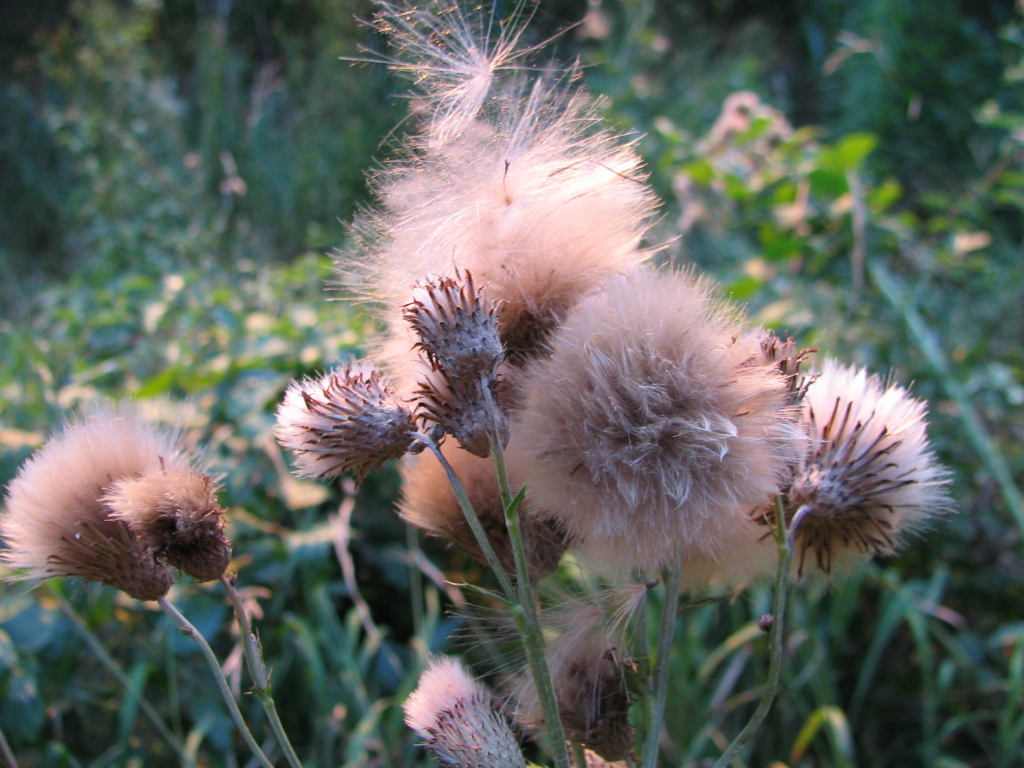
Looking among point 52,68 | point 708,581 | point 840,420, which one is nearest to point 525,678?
point 708,581

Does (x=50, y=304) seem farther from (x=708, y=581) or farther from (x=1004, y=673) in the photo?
(x=1004, y=673)

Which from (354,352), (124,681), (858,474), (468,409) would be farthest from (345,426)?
(354,352)

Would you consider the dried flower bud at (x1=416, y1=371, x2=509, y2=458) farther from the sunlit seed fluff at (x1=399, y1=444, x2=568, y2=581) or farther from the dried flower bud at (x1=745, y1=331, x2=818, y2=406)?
the dried flower bud at (x1=745, y1=331, x2=818, y2=406)

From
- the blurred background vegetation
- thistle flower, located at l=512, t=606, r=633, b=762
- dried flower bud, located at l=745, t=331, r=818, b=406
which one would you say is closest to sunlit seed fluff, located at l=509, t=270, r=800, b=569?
dried flower bud, located at l=745, t=331, r=818, b=406

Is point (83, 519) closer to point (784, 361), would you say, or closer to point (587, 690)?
point (587, 690)

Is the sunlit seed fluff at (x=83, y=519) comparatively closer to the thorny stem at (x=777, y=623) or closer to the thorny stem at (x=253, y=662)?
the thorny stem at (x=253, y=662)

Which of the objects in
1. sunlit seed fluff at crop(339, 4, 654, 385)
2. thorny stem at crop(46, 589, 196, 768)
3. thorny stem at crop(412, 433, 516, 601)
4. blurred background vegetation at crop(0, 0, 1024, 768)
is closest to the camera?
thorny stem at crop(412, 433, 516, 601)

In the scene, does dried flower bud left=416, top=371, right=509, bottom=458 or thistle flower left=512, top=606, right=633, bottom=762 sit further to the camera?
thistle flower left=512, top=606, right=633, bottom=762
